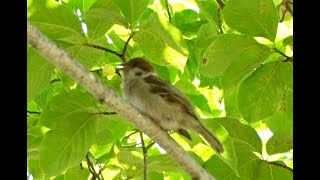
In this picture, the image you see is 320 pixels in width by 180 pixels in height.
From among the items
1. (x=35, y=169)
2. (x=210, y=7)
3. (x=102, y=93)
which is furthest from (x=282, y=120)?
(x=35, y=169)

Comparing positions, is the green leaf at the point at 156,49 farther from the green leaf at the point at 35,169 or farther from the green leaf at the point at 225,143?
the green leaf at the point at 35,169

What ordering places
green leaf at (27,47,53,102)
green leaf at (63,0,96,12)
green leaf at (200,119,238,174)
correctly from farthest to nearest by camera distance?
green leaf at (63,0,96,12) → green leaf at (27,47,53,102) → green leaf at (200,119,238,174)

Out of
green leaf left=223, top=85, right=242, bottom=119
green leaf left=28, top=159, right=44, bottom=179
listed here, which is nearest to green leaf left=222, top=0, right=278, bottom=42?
green leaf left=223, top=85, right=242, bottom=119

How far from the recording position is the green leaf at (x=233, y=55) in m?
2.89

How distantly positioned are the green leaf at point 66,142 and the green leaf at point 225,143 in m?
0.62

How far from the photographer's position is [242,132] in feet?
10.5

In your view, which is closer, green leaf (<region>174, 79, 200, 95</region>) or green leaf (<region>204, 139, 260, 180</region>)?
green leaf (<region>204, 139, 260, 180</region>)

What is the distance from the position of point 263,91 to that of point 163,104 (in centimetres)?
57

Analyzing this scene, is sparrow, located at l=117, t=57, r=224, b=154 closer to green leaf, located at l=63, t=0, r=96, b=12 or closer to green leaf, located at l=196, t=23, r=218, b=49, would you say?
green leaf, located at l=196, t=23, r=218, b=49

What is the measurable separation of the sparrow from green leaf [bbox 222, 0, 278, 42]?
0.54m

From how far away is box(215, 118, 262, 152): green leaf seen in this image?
317 cm

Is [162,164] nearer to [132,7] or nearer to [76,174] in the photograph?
[76,174]

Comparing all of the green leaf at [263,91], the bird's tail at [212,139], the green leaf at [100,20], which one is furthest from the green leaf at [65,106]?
the green leaf at [263,91]
